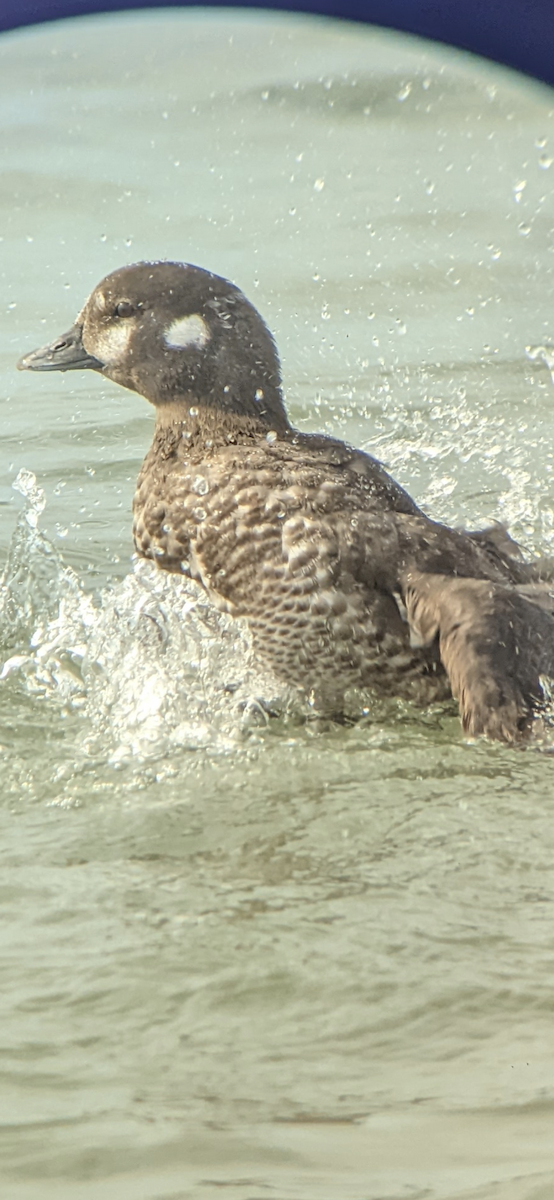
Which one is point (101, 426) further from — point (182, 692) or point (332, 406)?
point (182, 692)

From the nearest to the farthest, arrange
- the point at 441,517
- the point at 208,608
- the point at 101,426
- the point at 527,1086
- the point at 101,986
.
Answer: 1. the point at 527,1086
2. the point at 101,986
3. the point at 208,608
4. the point at 441,517
5. the point at 101,426

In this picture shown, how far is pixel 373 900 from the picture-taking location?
2.99m

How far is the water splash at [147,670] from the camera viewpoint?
396 cm

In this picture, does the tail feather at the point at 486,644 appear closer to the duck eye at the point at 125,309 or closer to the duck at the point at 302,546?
the duck at the point at 302,546

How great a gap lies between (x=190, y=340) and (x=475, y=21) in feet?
8.07

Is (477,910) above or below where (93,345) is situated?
below

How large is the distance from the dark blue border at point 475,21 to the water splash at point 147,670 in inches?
89.5

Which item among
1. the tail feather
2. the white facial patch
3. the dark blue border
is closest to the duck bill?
the white facial patch

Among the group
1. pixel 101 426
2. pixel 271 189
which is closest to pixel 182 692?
pixel 101 426

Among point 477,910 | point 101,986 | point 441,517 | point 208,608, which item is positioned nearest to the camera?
point 101,986

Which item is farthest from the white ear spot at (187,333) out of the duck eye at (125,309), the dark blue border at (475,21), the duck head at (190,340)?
the dark blue border at (475,21)

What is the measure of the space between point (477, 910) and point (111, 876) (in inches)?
32.3

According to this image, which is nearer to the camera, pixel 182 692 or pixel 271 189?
pixel 182 692

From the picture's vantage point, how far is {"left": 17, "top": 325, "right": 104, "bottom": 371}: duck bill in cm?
456
